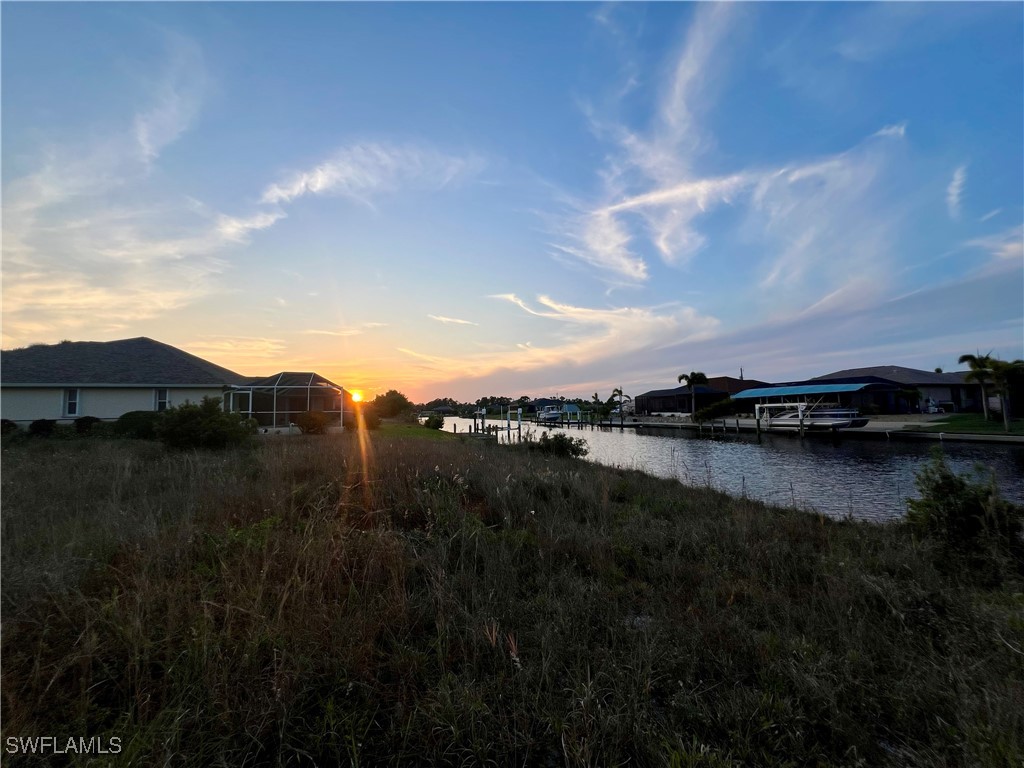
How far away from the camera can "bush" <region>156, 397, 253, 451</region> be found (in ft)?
49.5

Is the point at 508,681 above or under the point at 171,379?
under

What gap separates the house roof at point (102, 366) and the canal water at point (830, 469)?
25.8 meters

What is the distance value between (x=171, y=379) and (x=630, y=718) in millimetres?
31452

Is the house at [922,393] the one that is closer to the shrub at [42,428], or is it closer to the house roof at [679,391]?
the house roof at [679,391]

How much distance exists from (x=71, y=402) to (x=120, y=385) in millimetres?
2375

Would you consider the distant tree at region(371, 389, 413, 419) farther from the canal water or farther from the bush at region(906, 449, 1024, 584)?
the bush at region(906, 449, 1024, 584)

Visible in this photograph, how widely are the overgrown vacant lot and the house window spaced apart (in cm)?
2562

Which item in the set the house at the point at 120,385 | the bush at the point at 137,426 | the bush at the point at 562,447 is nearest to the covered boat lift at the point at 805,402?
the bush at the point at 562,447

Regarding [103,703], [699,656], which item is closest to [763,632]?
[699,656]

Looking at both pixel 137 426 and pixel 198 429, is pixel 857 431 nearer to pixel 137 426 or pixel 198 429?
pixel 198 429

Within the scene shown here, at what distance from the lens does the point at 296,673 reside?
2.39 meters

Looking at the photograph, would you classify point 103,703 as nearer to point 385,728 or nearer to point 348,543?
point 385,728

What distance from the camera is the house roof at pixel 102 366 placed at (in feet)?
76.8

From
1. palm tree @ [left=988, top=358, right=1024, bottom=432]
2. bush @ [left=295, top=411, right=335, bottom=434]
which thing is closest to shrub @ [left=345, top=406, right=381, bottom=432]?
bush @ [left=295, top=411, right=335, bottom=434]
